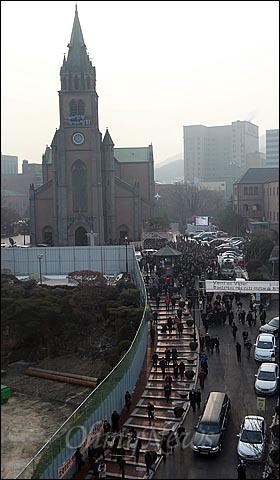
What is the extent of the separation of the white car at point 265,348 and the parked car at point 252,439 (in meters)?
4.75

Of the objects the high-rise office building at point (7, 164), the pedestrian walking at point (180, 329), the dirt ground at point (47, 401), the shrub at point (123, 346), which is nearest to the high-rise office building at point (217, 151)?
the pedestrian walking at point (180, 329)

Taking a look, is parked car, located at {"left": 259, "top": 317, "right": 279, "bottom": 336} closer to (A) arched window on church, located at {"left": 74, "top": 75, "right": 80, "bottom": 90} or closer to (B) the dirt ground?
(B) the dirt ground

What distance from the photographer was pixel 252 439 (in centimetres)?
1166

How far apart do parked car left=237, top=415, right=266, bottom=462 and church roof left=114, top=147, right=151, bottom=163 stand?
4509cm

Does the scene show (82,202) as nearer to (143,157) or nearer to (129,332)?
(143,157)

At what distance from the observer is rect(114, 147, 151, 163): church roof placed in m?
56.1

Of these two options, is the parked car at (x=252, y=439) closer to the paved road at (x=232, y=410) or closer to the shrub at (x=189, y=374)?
the paved road at (x=232, y=410)

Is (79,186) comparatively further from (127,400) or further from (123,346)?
(127,400)

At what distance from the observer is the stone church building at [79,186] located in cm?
4141

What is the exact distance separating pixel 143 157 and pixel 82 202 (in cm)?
1578

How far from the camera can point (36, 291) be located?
2077cm

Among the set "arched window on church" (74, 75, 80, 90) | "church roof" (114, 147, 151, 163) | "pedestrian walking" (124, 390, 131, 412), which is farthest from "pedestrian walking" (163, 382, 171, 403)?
"church roof" (114, 147, 151, 163)

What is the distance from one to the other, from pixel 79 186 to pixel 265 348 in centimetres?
2751

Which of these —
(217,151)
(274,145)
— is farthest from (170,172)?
(274,145)
